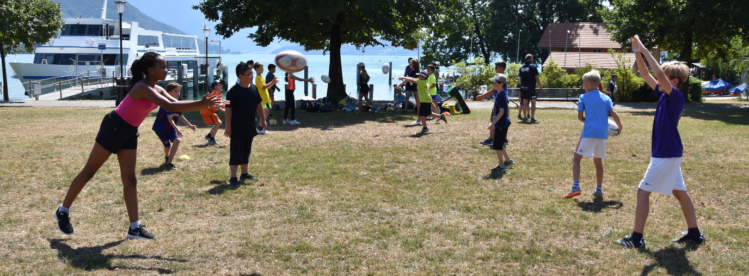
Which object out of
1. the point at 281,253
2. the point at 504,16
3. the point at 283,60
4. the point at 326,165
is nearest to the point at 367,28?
the point at 283,60

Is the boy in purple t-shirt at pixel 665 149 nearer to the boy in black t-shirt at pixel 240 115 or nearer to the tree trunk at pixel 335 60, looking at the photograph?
the boy in black t-shirt at pixel 240 115

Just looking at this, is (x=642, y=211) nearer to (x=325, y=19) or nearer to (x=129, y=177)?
(x=129, y=177)

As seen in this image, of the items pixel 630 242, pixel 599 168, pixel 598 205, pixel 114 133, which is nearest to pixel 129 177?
pixel 114 133

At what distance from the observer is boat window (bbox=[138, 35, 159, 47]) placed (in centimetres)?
4122

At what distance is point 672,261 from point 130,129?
16.4ft

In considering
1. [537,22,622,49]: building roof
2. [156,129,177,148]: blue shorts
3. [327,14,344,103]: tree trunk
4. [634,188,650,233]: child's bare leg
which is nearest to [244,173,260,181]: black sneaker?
[156,129,177,148]: blue shorts

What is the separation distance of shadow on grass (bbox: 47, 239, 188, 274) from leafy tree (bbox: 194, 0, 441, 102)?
13251mm

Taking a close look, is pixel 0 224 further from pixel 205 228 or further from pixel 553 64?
pixel 553 64

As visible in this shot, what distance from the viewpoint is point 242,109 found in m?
7.18

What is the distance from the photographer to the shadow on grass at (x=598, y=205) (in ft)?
20.1

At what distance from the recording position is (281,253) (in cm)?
464

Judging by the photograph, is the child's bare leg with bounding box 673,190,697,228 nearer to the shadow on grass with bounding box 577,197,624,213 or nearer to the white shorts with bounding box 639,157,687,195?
the white shorts with bounding box 639,157,687,195

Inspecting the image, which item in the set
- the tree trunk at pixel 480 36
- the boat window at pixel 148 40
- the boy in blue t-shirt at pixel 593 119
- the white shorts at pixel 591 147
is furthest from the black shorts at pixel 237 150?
the tree trunk at pixel 480 36

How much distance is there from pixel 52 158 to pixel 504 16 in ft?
161
